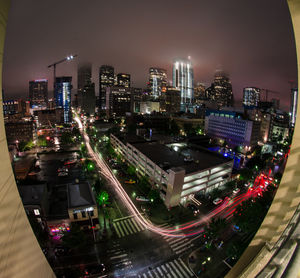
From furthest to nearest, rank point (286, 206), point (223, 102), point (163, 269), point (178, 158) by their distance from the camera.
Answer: point (223, 102)
point (178, 158)
point (163, 269)
point (286, 206)

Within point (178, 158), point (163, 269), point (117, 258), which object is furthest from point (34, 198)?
point (178, 158)

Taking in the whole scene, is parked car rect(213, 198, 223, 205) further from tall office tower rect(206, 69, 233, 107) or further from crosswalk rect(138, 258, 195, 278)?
tall office tower rect(206, 69, 233, 107)

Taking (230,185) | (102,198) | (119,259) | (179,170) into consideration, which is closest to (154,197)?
(179,170)

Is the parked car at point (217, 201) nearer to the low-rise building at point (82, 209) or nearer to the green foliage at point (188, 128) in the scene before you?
the low-rise building at point (82, 209)

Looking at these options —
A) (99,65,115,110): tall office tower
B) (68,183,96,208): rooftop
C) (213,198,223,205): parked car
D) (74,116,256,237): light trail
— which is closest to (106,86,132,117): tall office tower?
(74,116,256,237): light trail

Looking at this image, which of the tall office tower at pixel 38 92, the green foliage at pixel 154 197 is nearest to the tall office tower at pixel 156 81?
the tall office tower at pixel 38 92

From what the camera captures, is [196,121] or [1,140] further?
[196,121]

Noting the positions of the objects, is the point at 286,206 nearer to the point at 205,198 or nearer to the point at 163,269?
the point at 163,269
